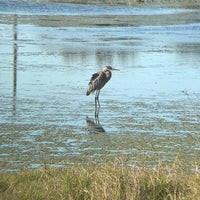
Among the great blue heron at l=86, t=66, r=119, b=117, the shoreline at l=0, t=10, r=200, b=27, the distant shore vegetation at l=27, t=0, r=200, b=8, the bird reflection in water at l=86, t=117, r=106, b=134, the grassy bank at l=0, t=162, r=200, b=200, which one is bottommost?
the grassy bank at l=0, t=162, r=200, b=200

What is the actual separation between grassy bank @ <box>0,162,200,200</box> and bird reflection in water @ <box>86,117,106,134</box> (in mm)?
4202

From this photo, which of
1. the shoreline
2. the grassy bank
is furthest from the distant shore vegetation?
the grassy bank

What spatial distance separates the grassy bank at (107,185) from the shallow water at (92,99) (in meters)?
1.48

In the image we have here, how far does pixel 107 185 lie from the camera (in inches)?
286

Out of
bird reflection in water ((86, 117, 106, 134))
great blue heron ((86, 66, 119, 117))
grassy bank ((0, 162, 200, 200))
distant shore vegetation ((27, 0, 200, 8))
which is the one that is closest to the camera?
grassy bank ((0, 162, 200, 200))

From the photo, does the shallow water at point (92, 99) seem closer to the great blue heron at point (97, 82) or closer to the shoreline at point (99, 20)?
the great blue heron at point (97, 82)

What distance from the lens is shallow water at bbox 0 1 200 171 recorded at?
35.1 ft

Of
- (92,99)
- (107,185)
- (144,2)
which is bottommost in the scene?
(107,185)

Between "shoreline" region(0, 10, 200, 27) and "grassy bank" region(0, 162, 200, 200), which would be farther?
"shoreline" region(0, 10, 200, 27)

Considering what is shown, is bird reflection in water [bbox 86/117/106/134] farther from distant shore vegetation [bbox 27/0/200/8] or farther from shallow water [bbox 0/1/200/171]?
distant shore vegetation [bbox 27/0/200/8]

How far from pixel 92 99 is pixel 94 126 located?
2.78 meters

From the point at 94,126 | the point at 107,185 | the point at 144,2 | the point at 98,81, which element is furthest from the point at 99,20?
the point at 107,185

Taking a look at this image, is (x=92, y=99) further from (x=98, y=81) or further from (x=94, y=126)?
(x=94, y=126)

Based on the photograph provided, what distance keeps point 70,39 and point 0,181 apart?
59.1 feet
